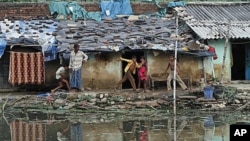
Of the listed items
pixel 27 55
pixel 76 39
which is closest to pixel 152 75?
pixel 76 39

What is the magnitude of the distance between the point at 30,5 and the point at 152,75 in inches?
232

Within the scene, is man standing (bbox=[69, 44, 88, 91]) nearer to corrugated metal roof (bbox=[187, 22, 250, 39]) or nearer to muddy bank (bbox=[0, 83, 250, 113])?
muddy bank (bbox=[0, 83, 250, 113])

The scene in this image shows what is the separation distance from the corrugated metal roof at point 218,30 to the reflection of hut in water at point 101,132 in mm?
6199

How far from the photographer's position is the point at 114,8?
2048 centimetres

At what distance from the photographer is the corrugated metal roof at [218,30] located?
60.5ft

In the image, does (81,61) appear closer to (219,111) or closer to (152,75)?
(152,75)

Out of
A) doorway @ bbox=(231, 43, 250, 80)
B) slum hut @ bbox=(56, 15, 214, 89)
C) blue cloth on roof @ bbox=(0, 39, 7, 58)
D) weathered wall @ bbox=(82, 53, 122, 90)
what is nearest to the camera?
blue cloth on roof @ bbox=(0, 39, 7, 58)

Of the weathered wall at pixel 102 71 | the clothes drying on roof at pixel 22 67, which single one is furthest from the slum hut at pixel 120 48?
the clothes drying on roof at pixel 22 67

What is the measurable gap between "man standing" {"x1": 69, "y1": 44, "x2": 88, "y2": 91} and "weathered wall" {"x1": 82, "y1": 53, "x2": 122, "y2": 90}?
1.79 ft

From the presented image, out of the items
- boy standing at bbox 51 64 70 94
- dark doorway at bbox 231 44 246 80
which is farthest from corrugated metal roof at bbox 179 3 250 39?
boy standing at bbox 51 64 70 94

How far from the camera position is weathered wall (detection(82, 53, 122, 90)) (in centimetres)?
1794

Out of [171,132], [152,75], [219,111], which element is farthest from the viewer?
[152,75]

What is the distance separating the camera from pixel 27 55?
57.3 feet

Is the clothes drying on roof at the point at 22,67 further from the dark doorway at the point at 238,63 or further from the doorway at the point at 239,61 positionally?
the dark doorway at the point at 238,63
